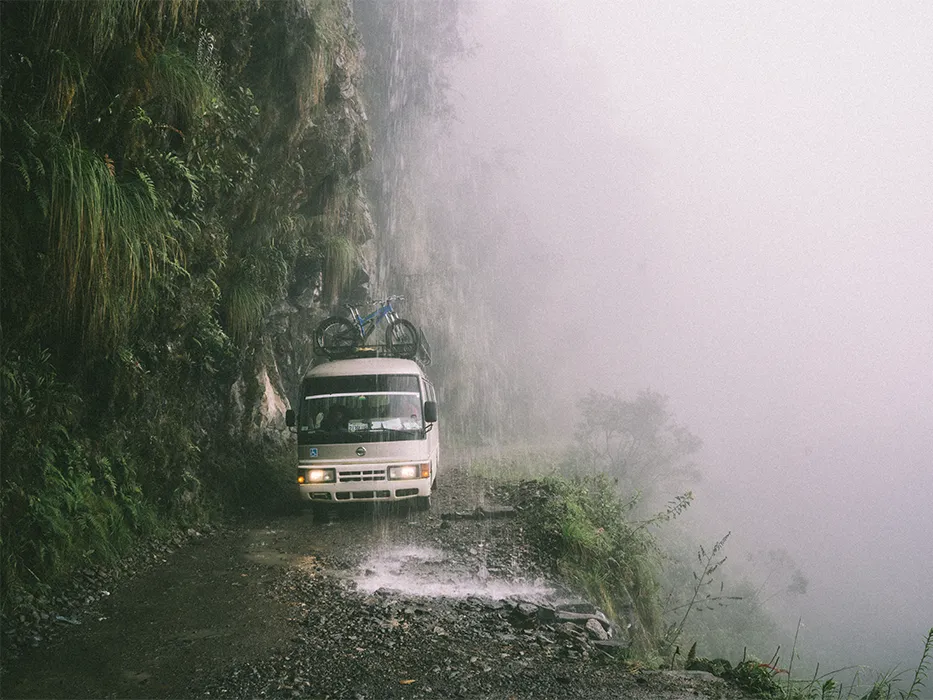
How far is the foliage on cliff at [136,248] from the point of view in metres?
5.51

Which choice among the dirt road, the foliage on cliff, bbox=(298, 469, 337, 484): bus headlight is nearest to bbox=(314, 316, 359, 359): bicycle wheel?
the foliage on cliff

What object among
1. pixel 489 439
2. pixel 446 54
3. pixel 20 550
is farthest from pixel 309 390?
pixel 446 54

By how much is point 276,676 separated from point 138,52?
5831 mm

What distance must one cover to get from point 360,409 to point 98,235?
4.76 meters

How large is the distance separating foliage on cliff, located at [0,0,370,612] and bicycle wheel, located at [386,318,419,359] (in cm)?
256

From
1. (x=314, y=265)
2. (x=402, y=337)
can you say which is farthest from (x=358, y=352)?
(x=314, y=265)

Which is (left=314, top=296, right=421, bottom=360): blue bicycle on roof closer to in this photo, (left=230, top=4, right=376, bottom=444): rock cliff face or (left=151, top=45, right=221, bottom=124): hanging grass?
(left=230, top=4, right=376, bottom=444): rock cliff face

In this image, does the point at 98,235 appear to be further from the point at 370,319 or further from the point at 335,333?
the point at 370,319

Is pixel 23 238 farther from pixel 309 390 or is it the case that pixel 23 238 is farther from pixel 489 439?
pixel 489 439

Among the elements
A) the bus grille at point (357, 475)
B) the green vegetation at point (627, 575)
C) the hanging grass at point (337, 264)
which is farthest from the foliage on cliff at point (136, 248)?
the green vegetation at point (627, 575)

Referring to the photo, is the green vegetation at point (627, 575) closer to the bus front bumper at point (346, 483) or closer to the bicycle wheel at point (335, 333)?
the bus front bumper at point (346, 483)

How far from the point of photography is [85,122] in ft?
20.4

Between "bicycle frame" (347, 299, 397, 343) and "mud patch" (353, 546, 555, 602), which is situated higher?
"bicycle frame" (347, 299, 397, 343)

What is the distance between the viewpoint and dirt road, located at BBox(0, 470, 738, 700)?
14.8 ft
